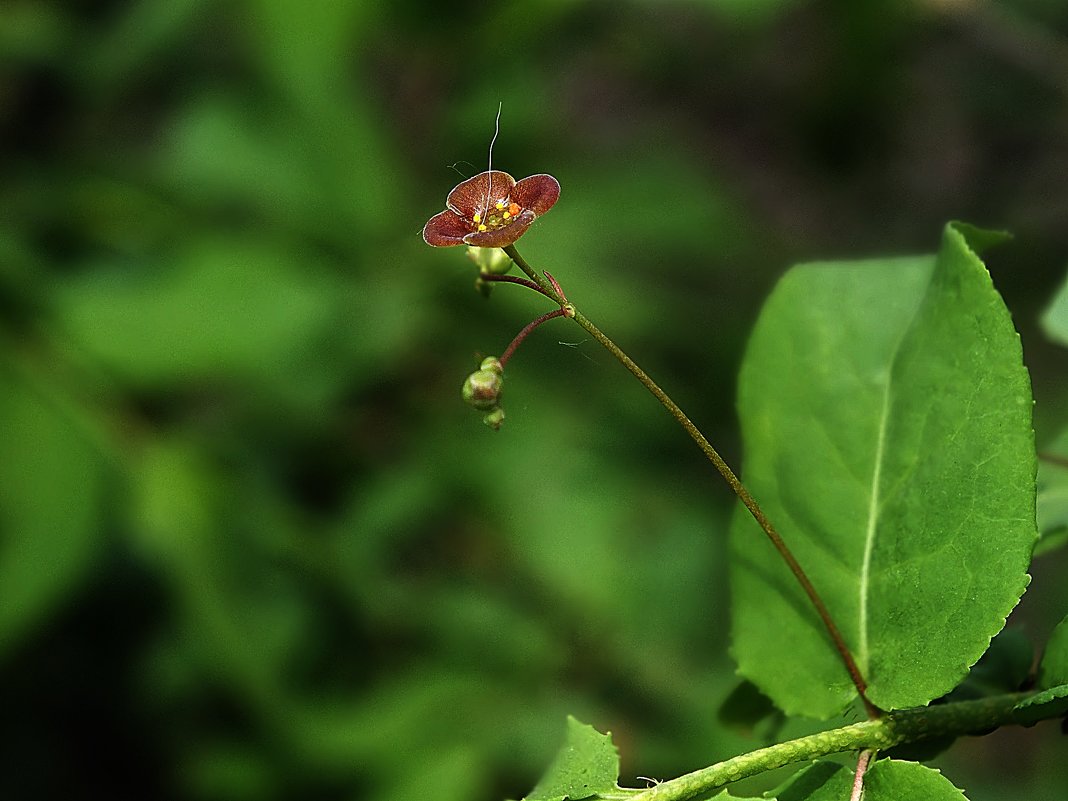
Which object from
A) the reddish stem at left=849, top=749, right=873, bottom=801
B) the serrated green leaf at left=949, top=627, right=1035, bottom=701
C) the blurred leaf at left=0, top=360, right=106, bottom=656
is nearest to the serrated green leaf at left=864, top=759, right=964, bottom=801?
the reddish stem at left=849, top=749, right=873, bottom=801

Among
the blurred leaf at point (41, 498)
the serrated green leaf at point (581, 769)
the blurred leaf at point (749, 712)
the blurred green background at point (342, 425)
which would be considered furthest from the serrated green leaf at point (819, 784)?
the blurred leaf at point (41, 498)

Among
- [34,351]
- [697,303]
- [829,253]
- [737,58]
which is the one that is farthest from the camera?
[737,58]

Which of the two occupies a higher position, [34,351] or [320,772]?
[34,351]

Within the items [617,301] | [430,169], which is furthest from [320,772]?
[430,169]

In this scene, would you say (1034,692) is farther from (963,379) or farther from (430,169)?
(430,169)

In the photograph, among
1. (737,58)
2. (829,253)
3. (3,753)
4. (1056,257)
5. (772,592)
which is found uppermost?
(737,58)

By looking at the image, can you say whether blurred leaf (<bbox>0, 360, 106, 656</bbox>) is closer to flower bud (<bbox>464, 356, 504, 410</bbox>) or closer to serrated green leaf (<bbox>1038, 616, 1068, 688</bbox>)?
flower bud (<bbox>464, 356, 504, 410</bbox>)

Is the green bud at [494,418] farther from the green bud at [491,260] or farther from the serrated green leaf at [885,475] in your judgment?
the serrated green leaf at [885,475]
